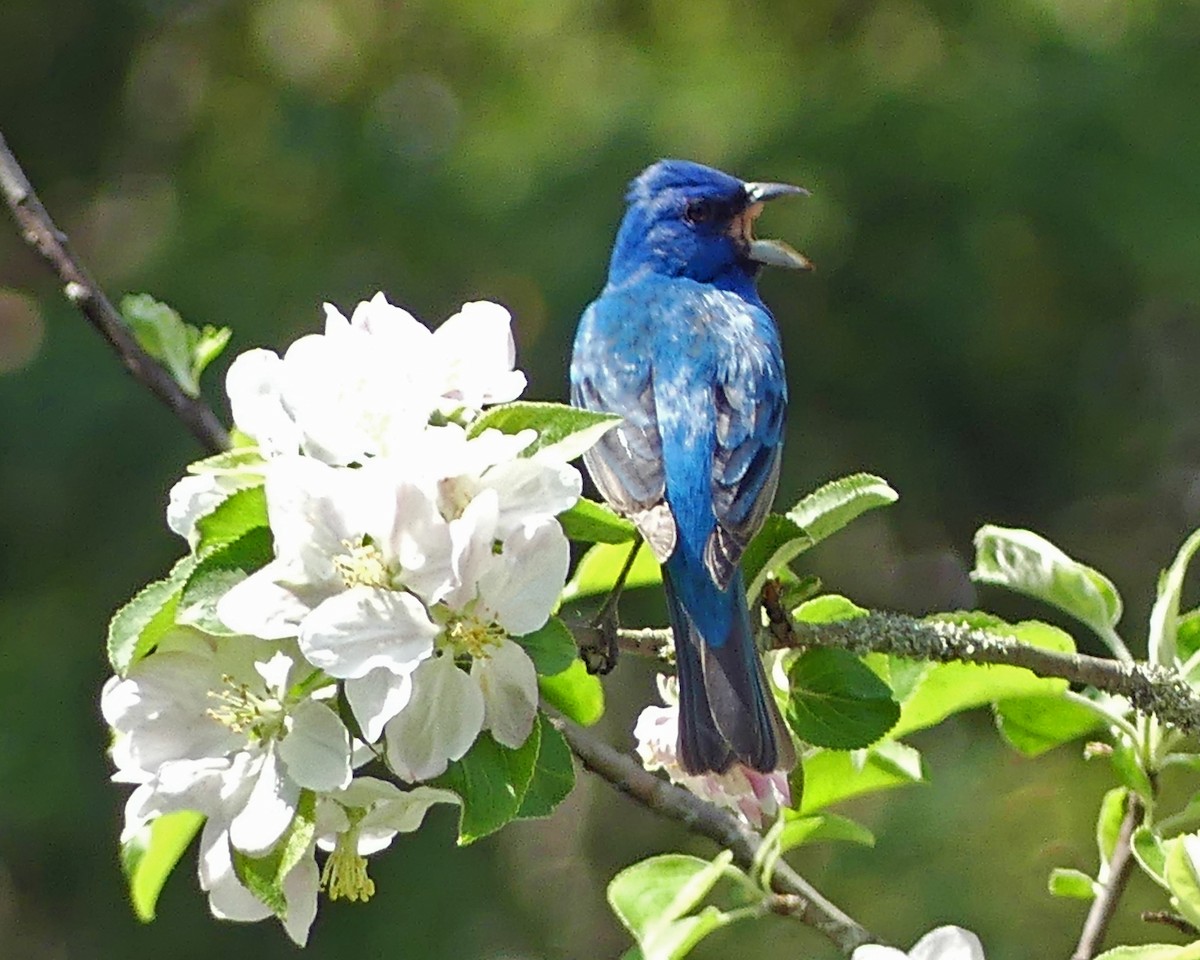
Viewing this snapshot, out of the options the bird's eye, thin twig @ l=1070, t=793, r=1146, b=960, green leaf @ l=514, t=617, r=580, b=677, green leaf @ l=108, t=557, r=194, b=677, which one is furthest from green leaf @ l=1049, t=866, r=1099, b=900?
the bird's eye

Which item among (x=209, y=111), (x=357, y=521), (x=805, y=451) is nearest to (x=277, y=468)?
(x=357, y=521)

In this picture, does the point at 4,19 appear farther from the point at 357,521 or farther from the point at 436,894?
the point at 357,521

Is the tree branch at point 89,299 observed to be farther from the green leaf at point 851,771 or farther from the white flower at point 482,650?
the green leaf at point 851,771

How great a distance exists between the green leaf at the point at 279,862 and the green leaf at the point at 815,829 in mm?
416

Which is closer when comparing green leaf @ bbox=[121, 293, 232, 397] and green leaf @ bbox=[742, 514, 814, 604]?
green leaf @ bbox=[742, 514, 814, 604]

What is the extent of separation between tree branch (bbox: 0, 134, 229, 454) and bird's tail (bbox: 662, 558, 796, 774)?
435 millimetres

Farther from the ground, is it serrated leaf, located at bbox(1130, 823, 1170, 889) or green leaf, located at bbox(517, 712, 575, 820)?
green leaf, located at bbox(517, 712, 575, 820)

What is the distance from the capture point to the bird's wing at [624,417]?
1.87 m

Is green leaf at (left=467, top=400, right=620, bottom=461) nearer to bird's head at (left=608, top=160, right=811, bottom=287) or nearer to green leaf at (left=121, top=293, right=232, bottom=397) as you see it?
green leaf at (left=121, top=293, right=232, bottom=397)

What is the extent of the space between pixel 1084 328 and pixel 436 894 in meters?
2.72

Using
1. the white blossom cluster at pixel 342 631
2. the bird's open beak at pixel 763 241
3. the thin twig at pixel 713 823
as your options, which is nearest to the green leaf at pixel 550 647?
the white blossom cluster at pixel 342 631

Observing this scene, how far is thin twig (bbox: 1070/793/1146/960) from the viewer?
1400 millimetres

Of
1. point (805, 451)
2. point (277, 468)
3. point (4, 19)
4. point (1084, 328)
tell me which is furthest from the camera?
point (4, 19)

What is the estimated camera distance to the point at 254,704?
117cm
